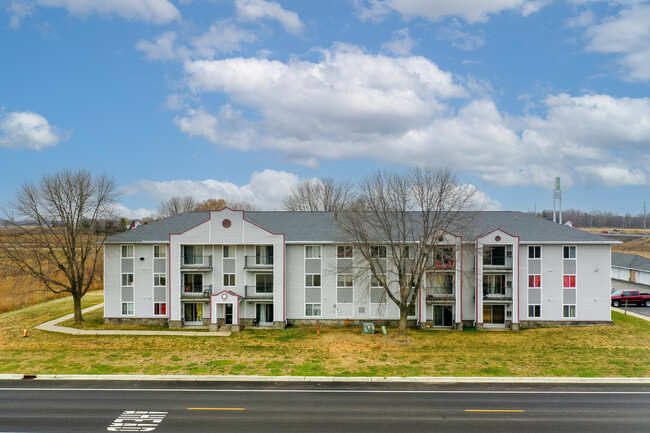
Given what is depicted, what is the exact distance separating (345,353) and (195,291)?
1592 centimetres

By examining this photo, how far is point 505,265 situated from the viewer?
36688mm

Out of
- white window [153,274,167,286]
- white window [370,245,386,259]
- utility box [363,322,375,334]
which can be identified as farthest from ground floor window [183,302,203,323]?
white window [370,245,386,259]

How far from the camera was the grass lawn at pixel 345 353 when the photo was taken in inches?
960

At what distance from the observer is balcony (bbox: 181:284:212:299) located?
37044mm

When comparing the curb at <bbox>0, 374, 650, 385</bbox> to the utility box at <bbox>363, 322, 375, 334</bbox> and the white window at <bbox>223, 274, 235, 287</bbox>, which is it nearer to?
the utility box at <bbox>363, 322, 375, 334</bbox>

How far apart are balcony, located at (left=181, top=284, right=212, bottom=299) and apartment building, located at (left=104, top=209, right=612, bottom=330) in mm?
87

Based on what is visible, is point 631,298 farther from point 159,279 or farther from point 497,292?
point 159,279

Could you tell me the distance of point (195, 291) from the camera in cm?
3775

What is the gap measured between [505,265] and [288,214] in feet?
67.3

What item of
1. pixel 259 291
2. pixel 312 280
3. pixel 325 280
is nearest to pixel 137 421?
pixel 259 291

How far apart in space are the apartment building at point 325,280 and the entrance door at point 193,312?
0.08 m

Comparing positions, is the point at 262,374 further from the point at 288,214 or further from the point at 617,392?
the point at 288,214

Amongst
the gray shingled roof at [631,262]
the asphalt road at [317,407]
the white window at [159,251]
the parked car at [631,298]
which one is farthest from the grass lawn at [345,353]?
the gray shingled roof at [631,262]

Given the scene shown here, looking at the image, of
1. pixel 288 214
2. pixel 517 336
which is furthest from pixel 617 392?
pixel 288 214
